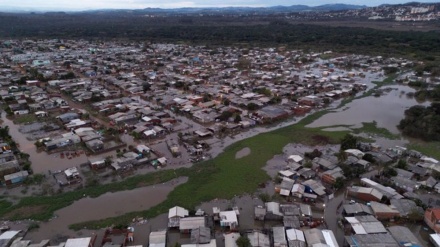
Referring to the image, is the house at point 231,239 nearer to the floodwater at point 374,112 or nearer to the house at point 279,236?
the house at point 279,236

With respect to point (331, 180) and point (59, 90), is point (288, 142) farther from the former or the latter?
point (59, 90)

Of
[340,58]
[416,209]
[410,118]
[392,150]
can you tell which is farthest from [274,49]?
[416,209]

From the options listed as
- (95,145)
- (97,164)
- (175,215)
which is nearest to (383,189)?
(175,215)

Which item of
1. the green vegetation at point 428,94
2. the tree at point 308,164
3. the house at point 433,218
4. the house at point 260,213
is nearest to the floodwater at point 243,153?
the tree at point 308,164

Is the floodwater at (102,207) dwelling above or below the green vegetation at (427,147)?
below

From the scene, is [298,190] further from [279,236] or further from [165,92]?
[165,92]
